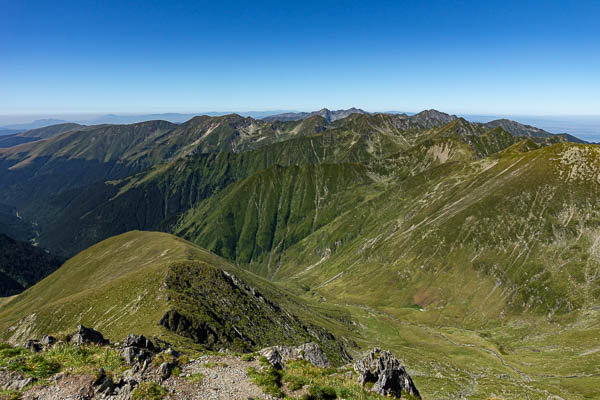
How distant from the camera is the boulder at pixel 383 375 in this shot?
25172 millimetres

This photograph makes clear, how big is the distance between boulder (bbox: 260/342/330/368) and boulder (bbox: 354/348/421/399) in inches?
251

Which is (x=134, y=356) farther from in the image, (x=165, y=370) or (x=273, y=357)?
(x=273, y=357)

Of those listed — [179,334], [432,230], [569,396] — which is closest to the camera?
[179,334]

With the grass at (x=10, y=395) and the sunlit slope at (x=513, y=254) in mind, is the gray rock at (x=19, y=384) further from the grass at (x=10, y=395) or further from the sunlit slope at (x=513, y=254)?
the sunlit slope at (x=513, y=254)

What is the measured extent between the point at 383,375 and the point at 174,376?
1752cm

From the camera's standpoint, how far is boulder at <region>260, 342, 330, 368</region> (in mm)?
29028

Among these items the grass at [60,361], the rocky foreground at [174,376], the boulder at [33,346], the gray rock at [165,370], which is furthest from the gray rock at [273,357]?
the boulder at [33,346]

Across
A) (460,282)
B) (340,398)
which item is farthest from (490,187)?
(340,398)

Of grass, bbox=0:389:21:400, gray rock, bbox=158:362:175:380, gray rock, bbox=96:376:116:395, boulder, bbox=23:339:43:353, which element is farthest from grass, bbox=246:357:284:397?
boulder, bbox=23:339:43:353

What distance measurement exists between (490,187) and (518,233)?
42.8m

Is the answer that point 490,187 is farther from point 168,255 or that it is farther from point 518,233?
point 168,255

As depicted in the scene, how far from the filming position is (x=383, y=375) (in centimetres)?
2572

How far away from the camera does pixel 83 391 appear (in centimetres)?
1856

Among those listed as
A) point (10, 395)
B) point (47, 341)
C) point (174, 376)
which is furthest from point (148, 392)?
point (47, 341)
